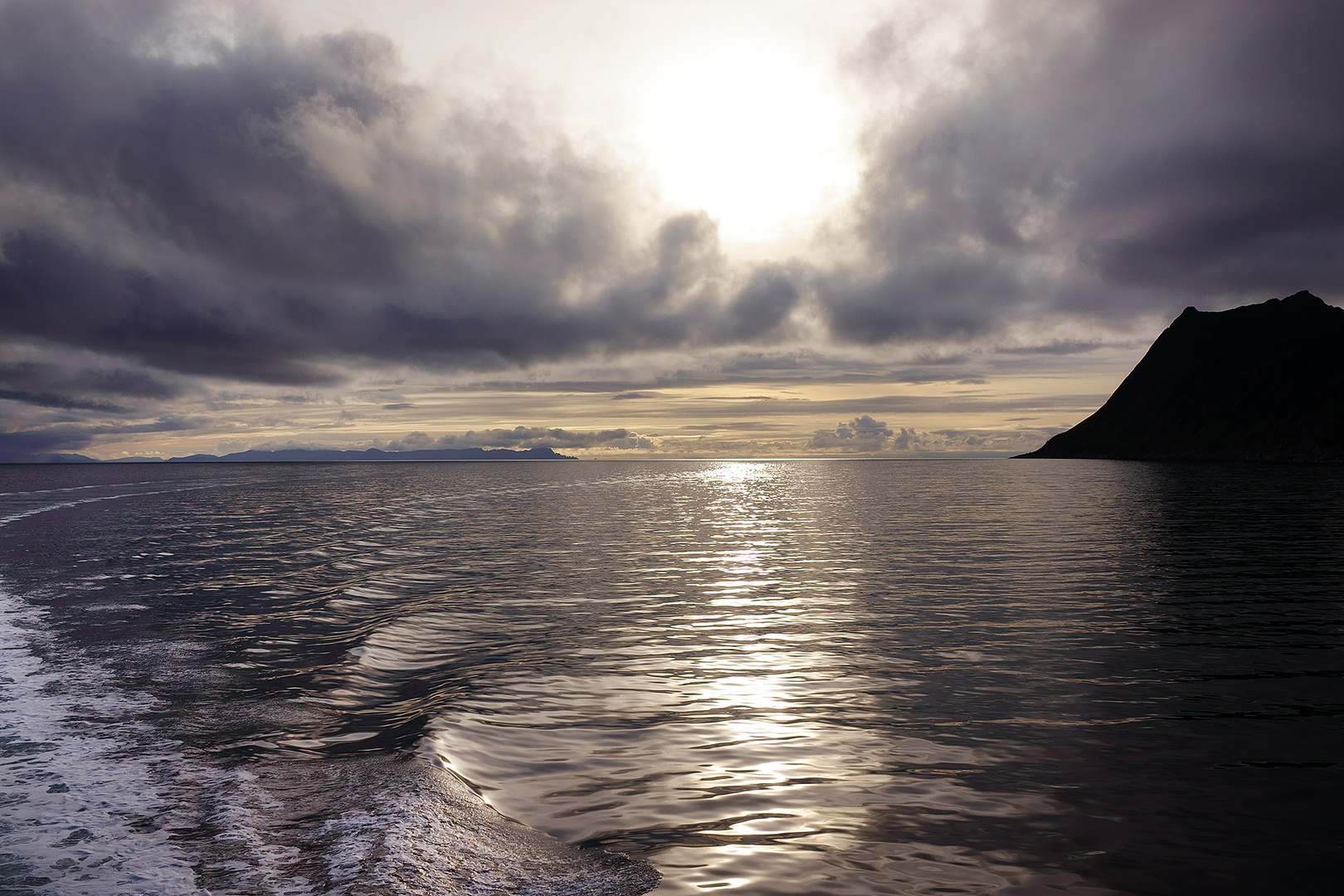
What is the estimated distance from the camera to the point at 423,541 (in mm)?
42875

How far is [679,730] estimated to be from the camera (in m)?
12.1

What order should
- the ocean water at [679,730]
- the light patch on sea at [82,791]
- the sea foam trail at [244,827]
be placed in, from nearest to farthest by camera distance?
the sea foam trail at [244,827]
the light patch on sea at [82,791]
the ocean water at [679,730]

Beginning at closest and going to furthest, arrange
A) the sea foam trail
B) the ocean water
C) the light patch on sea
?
1. the sea foam trail
2. the light patch on sea
3. the ocean water

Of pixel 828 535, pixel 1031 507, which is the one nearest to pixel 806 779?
pixel 828 535

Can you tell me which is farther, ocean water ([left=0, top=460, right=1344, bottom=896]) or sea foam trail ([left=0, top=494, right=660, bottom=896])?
ocean water ([left=0, top=460, right=1344, bottom=896])

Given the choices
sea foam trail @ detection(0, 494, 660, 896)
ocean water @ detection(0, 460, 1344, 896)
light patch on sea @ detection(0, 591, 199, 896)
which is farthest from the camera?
ocean water @ detection(0, 460, 1344, 896)

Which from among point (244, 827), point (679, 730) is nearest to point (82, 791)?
point (244, 827)

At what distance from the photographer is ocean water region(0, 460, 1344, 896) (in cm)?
775

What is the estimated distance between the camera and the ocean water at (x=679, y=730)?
25.4 ft

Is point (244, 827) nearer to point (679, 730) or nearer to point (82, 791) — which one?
point (82, 791)

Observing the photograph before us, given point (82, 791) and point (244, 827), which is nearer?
point (244, 827)

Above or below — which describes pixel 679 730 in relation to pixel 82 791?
below

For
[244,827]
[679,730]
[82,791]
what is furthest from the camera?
[679,730]

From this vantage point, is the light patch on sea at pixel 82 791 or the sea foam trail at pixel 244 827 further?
the light patch on sea at pixel 82 791
